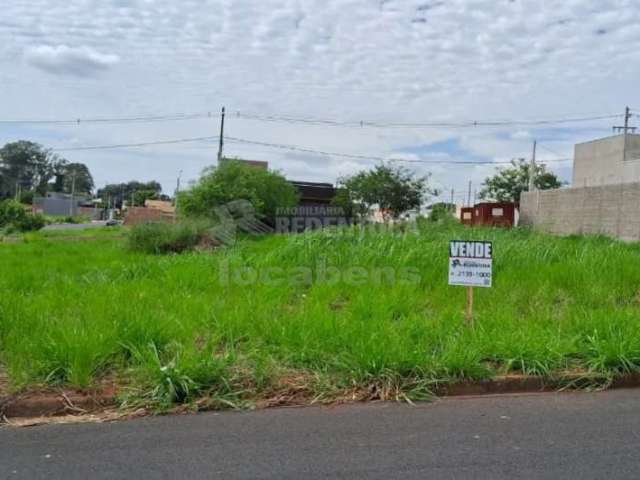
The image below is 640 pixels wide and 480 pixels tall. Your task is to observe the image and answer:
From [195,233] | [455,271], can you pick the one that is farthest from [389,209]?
[455,271]

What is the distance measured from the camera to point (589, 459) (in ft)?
9.84

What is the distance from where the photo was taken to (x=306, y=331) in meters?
4.77

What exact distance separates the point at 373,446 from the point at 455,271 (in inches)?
102

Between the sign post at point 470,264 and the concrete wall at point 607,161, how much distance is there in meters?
25.6

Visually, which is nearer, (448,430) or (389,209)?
(448,430)

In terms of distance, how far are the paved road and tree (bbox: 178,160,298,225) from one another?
14638mm

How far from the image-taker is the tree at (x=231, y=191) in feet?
59.3

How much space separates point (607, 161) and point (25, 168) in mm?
106649

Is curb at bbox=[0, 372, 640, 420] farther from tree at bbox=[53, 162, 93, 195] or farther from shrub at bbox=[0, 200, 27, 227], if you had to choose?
tree at bbox=[53, 162, 93, 195]

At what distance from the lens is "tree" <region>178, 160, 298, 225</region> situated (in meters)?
18.1

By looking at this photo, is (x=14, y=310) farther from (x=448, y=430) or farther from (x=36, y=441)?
(x=448, y=430)

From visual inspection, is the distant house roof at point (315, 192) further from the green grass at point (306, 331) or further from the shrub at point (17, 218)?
the green grass at point (306, 331)

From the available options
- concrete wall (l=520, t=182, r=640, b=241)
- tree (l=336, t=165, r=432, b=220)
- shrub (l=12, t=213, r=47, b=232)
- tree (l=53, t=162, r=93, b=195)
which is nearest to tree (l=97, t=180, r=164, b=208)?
tree (l=53, t=162, r=93, b=195)

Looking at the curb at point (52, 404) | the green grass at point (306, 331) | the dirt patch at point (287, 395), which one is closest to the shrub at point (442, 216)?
the green grass at point (306, 331)
